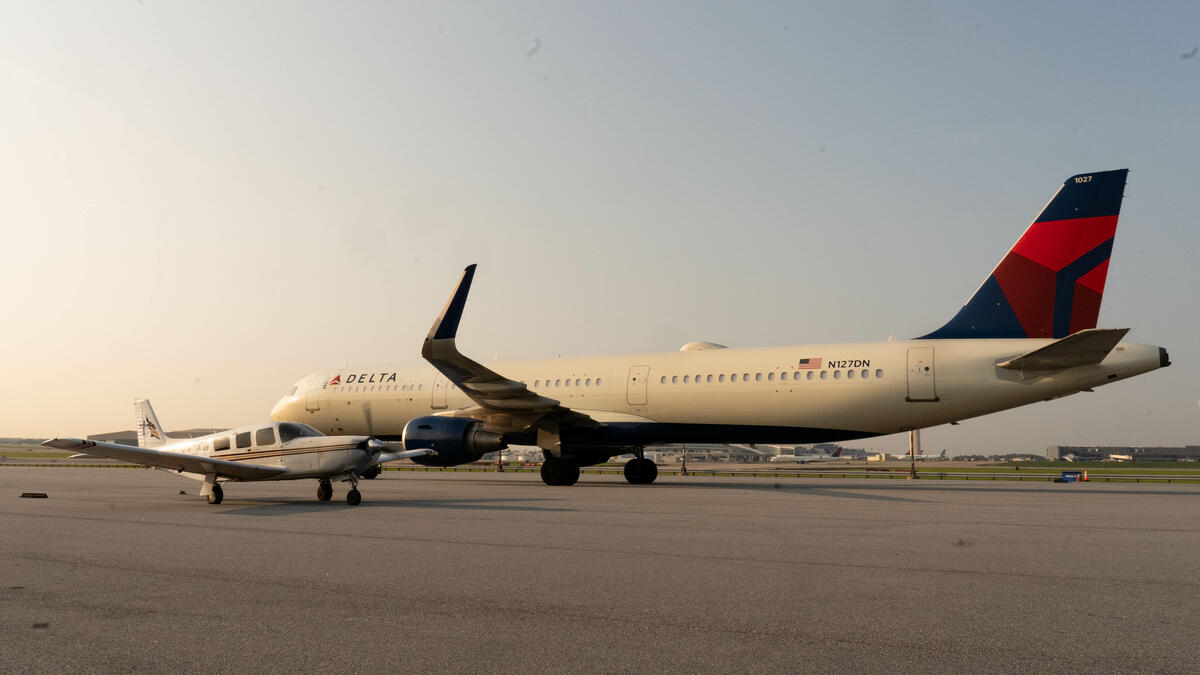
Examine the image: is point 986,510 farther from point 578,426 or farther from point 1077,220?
point 578,426

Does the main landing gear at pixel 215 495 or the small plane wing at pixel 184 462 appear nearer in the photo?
the small plane wing at pixel 184 462

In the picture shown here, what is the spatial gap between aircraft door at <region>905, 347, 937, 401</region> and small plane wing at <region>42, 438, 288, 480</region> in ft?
53.3

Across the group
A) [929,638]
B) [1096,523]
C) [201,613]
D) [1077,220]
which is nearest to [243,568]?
[201,613]

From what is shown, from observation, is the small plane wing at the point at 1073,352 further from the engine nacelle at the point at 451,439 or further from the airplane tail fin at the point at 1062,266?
the engine nacelle at the point at 451,439

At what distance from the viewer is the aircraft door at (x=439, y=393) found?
31719mm

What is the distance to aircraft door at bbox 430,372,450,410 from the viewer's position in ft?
104

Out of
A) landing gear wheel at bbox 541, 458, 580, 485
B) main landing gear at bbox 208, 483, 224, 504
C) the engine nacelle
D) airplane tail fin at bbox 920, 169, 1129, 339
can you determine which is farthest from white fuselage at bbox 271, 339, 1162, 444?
main landing gear at bbox 208, 483, 224, 504

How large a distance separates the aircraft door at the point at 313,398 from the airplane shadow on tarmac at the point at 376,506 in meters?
16.4

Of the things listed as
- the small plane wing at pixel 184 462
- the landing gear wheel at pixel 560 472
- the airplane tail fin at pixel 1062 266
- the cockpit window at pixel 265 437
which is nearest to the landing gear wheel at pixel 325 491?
the small plane wing at pixel 184 462

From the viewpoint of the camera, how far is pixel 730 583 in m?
7.94

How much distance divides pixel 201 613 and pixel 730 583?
14.7 ft

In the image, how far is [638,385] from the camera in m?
28.2

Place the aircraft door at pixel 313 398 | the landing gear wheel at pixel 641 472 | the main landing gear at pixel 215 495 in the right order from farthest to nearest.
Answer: the aircraft door at pixel 313 398
the landing gear wheel at pixel 641 472
the main landing gear at pixel 215 495

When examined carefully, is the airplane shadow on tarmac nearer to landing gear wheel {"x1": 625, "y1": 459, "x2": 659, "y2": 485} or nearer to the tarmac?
the tarmac
